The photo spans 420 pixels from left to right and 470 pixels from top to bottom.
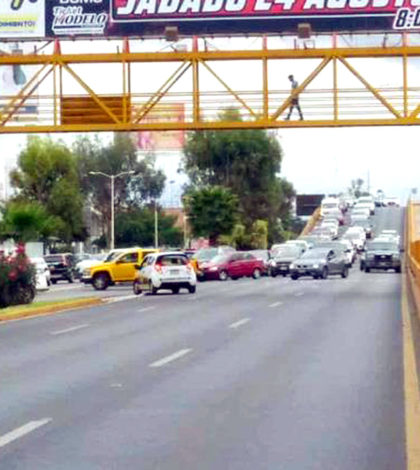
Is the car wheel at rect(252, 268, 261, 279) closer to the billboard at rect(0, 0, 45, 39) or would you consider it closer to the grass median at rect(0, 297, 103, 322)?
the grass median at rect(0, 297, 103, 322)

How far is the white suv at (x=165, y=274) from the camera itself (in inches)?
1994

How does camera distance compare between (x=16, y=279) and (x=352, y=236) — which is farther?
(x=352, y=236)

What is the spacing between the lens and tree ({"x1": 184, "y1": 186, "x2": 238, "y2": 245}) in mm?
100875

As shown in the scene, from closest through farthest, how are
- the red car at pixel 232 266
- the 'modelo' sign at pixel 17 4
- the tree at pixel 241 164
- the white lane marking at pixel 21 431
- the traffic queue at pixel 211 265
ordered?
1. the white lane marking at pixel 21 431
2. the 'modelo' sign at pixel 17 4
3. the traffic queue at pixel 211 265
4. the red car at pixel 232 266
5. the tree at pixel 241 164

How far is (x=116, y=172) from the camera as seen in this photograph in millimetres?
114062

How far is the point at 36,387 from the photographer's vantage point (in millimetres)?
18469

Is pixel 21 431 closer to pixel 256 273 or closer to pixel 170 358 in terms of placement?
pixel 170 358

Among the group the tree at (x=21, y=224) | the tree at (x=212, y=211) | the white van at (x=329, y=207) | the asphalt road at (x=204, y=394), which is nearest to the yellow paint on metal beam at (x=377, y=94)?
the asphalt road at (x=204, y=394)

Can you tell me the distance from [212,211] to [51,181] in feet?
Answer: 44.1

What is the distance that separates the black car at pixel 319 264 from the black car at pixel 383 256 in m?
6.82

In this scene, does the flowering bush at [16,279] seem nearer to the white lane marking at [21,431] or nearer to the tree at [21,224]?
the tree at [21,224]

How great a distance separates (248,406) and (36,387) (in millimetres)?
3677

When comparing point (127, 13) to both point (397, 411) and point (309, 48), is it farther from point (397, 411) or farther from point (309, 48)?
point (397, 411)

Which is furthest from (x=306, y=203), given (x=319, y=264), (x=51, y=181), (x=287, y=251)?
(x=319, y=264)
